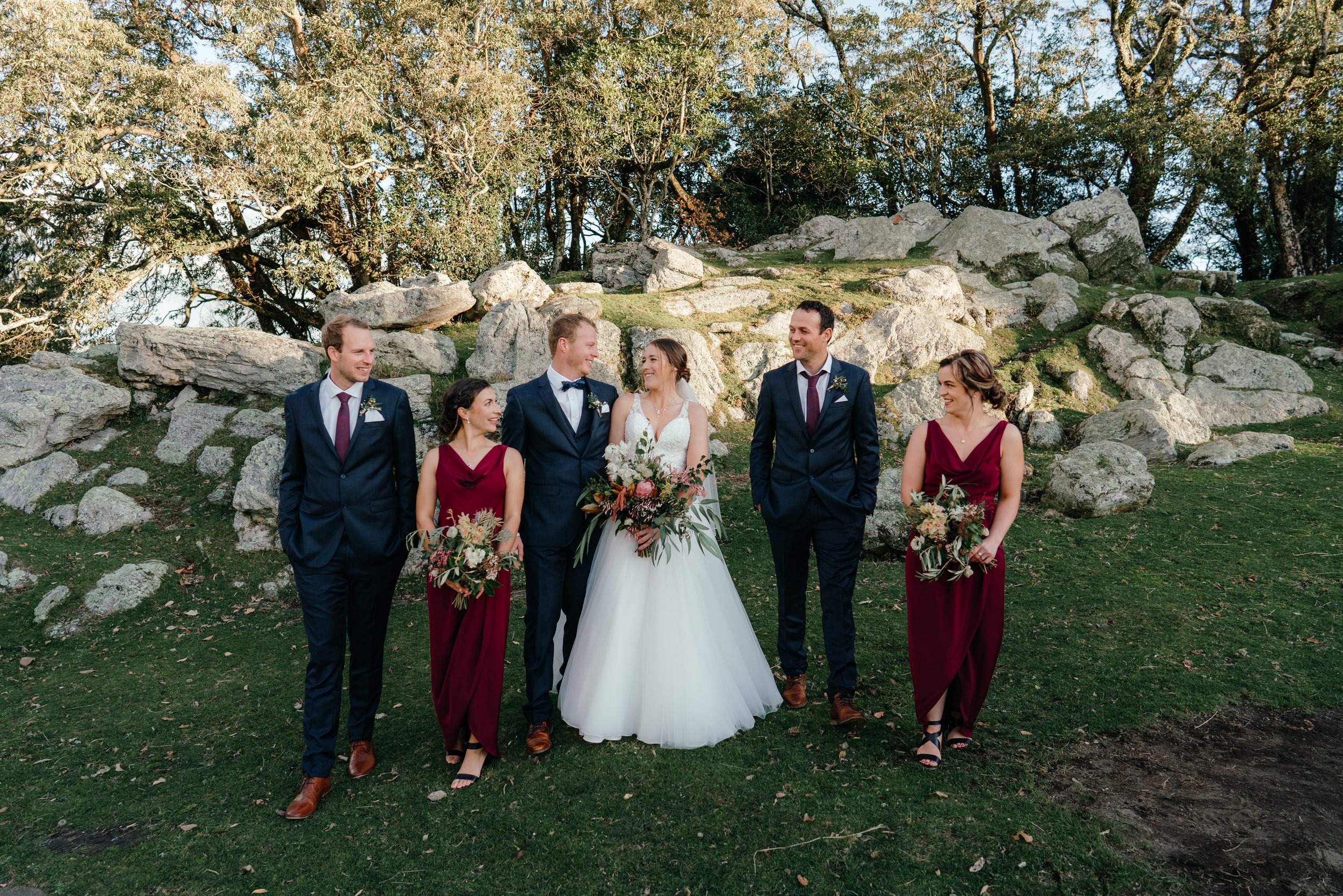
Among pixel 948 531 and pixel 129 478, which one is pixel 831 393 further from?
pixel 129 478

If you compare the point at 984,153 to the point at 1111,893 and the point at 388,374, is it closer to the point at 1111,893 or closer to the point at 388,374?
the point at 388,374

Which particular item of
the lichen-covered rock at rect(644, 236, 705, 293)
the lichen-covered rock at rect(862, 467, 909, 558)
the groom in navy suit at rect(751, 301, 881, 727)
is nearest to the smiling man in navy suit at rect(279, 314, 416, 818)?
the groom in navy suit at rect(751, 301, 881, 727)

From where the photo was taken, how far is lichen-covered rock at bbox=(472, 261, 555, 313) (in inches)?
511

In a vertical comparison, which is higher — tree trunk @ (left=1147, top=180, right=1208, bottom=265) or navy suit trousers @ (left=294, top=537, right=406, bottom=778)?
tree trunk @ (left=1147, top=180, right=1208, bottom=265)

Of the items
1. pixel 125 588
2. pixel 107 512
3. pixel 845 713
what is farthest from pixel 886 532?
pixel 107 512

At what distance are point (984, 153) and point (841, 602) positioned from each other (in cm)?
1863

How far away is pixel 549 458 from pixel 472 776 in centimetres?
187

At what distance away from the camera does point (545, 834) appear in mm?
3742

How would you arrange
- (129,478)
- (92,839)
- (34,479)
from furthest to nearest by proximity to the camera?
(129,478) < (34,479) < (92,839)

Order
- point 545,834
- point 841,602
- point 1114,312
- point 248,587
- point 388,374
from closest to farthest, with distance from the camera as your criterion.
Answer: point 545,834 → point 841,602 → point 248,587 → point 388,374 → point 1114,312

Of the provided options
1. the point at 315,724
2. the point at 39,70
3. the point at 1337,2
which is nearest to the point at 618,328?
the point at 315,724

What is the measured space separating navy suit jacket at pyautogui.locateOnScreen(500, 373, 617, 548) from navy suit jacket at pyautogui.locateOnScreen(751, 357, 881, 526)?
1.08 m

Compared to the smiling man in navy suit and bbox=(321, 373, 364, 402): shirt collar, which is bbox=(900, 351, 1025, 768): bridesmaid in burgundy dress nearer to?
the smiling man in navy suit

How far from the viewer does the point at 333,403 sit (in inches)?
172
